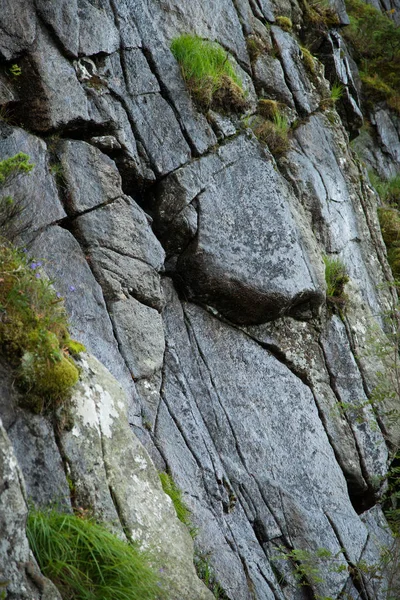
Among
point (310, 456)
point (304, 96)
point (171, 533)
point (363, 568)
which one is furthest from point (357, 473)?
point (304, 96)

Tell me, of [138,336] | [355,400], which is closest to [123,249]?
[138,336]

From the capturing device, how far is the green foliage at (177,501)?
20.5 ft

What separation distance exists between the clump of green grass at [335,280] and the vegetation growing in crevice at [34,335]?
17.7 ft

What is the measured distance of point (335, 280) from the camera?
10008 millimetres

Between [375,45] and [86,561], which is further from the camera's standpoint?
[375,45]

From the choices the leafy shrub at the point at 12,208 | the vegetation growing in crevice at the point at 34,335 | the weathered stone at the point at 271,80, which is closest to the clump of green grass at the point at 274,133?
the weathered stone at the point at 271,80

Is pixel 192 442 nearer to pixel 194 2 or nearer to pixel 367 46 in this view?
pixel 194 2

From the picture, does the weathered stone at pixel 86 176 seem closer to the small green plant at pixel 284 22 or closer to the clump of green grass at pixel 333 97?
the clump of green grass at pixel 333 97

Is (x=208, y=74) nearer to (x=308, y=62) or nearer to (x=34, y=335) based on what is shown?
(x=308, y=62)

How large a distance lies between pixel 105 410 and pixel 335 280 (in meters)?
5.73

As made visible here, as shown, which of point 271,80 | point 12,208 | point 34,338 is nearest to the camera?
point 34,338

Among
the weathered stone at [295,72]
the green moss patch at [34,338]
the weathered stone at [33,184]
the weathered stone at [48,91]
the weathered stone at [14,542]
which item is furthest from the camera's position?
the weathered stone at [295,72]

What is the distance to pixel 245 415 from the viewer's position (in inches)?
315

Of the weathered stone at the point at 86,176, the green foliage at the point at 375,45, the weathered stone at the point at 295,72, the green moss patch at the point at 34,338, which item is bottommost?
the green moss patch at the point at 34,338
